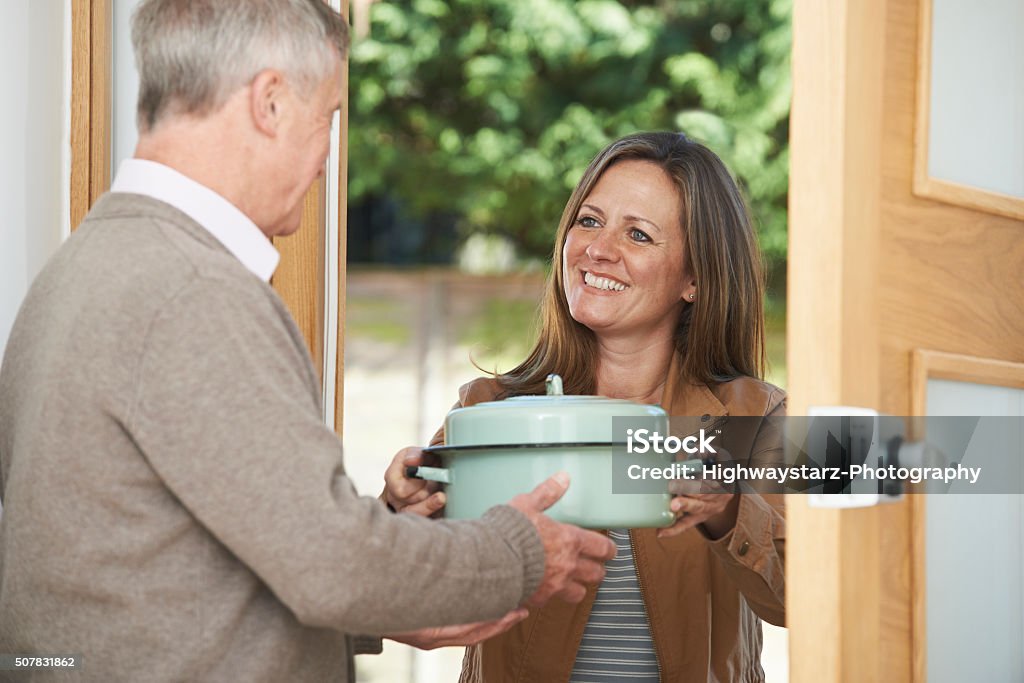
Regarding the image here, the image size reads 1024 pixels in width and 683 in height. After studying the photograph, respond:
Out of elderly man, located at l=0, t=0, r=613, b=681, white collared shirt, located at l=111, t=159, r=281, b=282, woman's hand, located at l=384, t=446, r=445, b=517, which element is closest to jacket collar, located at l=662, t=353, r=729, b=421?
woman's hand, located at l=384, t=446, r=445, b=517

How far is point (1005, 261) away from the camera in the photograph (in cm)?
164

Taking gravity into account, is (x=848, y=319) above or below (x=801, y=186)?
below

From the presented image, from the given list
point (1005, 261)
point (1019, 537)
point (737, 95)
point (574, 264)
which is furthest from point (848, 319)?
point (737, 95)

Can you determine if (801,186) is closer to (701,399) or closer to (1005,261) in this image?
(1005,261)

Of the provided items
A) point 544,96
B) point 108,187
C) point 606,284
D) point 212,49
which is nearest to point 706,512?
point 606,284

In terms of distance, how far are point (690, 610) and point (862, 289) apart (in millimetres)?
859

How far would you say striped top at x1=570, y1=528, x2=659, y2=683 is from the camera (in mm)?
2057

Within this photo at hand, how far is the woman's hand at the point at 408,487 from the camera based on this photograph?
73.4 inches

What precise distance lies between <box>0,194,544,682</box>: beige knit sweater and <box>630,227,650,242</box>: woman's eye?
1.05 meters

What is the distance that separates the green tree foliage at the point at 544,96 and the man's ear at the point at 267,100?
225 inches

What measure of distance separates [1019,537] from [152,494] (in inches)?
45.8

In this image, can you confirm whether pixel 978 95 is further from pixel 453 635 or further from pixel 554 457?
pixel 453 635

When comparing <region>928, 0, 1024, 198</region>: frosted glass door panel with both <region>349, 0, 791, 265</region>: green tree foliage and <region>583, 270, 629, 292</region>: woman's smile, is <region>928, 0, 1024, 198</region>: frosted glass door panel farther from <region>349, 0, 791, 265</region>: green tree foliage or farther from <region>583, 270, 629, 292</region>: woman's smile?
<region>349, 0, 791, 265</region>: green tree foliage

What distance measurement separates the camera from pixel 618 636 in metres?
2.07
